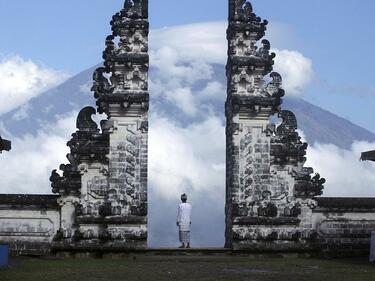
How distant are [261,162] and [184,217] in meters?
2.60

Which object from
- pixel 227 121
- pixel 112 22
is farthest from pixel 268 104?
pixel 112 22

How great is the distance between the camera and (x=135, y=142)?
25.3 m

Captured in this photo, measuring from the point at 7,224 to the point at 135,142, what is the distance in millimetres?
4043

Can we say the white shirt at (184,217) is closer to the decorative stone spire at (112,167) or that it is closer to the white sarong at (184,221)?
the white sarong at (184,221)

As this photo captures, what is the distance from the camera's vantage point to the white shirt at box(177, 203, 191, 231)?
25516 mm

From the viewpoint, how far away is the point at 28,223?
81.5ft

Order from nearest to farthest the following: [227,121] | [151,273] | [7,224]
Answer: [151,273] → [7,224] → [227,121]

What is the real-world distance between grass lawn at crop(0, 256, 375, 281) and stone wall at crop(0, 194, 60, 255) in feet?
3.86

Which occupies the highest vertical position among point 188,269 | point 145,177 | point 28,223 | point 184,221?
point 145,177

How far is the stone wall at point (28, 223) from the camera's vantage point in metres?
24.7

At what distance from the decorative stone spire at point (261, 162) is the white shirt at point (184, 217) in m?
1.16

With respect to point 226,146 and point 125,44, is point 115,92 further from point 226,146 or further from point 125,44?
point 226,146

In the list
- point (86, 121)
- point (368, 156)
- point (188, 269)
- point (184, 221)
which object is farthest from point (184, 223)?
point (188, 269)

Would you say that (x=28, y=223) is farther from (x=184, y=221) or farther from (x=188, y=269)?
(x=188, y=269)
